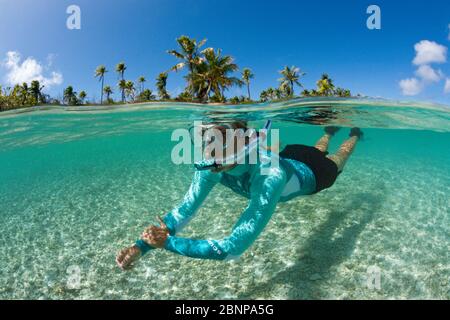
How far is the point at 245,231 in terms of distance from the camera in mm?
3189

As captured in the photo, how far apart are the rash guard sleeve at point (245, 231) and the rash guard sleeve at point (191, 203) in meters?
0.69

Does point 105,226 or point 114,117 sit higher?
point 114,117

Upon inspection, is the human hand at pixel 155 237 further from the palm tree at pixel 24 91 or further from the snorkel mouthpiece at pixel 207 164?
the palm tree at pixel 24 91

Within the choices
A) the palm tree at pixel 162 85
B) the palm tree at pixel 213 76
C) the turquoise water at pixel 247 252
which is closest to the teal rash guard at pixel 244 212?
the turquoise water at pixel 247 252

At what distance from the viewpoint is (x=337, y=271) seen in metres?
5.25

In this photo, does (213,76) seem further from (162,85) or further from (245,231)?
(245,231)

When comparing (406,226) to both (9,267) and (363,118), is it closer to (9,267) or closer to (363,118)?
(9,267)

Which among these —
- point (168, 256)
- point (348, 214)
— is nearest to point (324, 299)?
point (168, 256)

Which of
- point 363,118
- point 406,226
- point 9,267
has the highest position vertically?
point 363,118

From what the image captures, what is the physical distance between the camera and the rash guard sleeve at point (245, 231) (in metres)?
3.10

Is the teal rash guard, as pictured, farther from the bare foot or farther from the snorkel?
the snorkel

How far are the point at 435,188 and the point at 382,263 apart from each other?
7833 mm

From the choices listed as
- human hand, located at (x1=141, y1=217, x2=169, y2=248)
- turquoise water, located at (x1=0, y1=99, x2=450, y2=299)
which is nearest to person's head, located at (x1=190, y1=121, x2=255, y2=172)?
human hand, located at (x1=141, y1=217, x2=169, y2=248)
